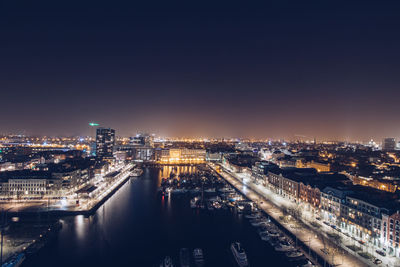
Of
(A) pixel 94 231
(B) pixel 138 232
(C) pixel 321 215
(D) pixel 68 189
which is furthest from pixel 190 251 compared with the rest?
(D) pixel 68 189

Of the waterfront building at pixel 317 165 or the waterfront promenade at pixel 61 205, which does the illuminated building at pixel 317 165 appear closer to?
the waterfront building at pixel 317 165

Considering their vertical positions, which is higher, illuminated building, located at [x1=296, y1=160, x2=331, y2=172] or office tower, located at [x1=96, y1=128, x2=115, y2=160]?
office tower, located at [x1=96, y1=128, x2=115, y2=160]

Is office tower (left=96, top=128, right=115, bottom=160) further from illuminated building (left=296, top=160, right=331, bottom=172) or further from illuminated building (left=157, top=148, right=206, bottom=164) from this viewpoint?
illuminated building (left=296, top=160, right=331, bottom=172)

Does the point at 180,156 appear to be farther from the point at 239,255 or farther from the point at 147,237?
the point at 239,255

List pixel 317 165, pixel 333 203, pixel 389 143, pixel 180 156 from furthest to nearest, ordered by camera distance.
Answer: pixel 389 143, pixel 180 156, pixel 317 165, pixel 333 203

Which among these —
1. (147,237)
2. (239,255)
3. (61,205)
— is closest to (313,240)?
(239,255)

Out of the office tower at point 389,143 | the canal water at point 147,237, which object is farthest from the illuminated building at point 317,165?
the office tower at point 389,143

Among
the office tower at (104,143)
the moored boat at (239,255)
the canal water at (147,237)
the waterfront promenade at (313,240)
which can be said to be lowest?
the canal water at (147,237)

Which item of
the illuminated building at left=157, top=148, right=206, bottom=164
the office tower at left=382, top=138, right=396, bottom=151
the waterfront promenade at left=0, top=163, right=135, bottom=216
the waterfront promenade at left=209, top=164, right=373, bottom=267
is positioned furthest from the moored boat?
the office tower at left=382, top=138, right=396, bottom=151

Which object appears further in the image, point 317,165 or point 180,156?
point 180,156
